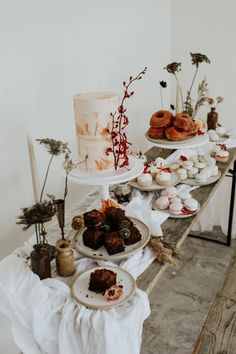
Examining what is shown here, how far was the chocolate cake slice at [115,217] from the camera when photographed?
103 centimetres

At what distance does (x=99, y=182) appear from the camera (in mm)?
1078

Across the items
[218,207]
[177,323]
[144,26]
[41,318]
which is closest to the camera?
[41,318]

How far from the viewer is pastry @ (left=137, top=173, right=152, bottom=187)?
1.38m

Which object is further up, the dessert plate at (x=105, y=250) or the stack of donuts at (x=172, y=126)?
the stack of donuts at (x=172, y=126)

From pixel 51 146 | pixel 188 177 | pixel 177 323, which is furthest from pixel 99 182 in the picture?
pixel 177 323

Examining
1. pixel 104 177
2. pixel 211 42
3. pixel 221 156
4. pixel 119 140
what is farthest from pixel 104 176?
pixel 211 42

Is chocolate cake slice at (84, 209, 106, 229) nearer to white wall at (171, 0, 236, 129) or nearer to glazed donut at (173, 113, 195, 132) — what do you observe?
glazed donut at (173, 113, 195, 132)

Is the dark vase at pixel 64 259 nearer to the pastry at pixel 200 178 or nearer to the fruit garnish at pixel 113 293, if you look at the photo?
the fruit garnish at pixel 113 293

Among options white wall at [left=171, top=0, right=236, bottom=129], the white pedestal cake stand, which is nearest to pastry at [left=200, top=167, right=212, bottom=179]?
the white pedestal cake stand

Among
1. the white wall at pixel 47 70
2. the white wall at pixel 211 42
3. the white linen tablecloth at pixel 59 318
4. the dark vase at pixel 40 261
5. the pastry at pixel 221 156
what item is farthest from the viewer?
the white wall at pixel 211 42

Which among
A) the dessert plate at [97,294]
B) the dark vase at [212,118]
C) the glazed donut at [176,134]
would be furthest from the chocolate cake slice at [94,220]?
the dark vase at [212,118]

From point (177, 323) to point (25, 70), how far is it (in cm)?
134

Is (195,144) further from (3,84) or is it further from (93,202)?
(3,84)

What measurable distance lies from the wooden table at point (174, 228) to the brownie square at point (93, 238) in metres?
0.15
